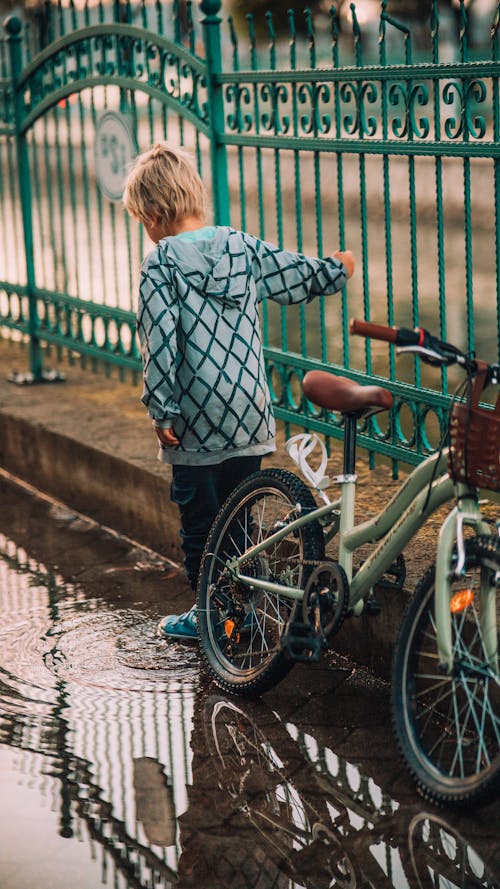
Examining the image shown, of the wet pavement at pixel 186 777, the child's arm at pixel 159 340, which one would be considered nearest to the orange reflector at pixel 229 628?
the wet pavement at pixel 186 777

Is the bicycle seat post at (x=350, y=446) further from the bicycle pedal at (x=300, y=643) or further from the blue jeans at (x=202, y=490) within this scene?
the blue jeans at (x=202, y=490)

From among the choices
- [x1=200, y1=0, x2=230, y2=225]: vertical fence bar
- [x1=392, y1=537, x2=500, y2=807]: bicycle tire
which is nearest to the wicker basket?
[x1=392, y1=537, x2=500, y2=807]: bicycle tire

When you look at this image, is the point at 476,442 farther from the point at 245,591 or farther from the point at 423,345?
the point at 245,591

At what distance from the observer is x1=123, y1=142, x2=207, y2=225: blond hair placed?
4.46 meters

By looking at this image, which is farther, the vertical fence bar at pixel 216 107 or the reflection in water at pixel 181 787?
the vertical fence bar at pixel 216 107

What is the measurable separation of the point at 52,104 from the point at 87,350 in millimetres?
1399

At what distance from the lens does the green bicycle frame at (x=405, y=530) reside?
3.57 metres

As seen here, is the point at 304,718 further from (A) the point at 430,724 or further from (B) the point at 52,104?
(B) the point at 52,104

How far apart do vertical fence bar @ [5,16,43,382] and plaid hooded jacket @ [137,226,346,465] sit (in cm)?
358

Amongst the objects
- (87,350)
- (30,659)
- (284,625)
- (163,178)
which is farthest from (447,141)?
(87,350)

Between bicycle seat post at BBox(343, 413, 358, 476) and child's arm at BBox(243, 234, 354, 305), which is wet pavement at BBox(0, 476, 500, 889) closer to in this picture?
bicycle seat post at BBox(343, 413, 358, 476)

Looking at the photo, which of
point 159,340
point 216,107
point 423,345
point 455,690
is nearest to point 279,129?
point 216,107

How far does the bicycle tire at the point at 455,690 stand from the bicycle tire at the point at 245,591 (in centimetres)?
64

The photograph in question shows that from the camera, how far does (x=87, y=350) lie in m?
7.75
